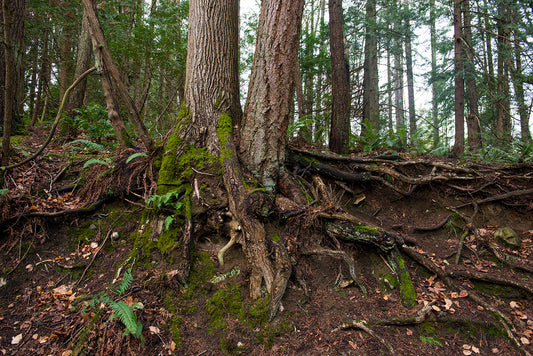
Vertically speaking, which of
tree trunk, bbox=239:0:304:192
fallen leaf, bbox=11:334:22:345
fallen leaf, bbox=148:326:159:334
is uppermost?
tree trunk, bbox=239:0:304:192

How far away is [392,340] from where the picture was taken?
9.14 feet

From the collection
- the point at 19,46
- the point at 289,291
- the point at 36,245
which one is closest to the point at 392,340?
the point at 289,291

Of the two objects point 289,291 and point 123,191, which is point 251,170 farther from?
Answer: point 123,191

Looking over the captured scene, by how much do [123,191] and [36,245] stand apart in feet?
4.24

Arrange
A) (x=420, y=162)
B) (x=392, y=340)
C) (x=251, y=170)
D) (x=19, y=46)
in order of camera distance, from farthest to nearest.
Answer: (x=19, y=46) → (x=420, y=162) → (x=251, y=170) → (x=392, y=340)

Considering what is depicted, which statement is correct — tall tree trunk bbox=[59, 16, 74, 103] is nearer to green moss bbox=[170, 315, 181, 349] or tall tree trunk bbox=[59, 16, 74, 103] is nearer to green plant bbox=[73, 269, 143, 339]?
green plant bbox=[73, 269, 143, 339]

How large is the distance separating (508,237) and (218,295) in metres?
4.77

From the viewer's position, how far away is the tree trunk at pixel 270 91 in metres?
3.69

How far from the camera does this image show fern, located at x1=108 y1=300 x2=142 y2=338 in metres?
2.37

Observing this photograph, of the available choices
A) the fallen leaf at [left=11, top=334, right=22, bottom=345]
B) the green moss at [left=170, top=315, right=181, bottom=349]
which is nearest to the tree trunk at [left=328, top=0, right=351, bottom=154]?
the green moss at [left=170, top=315, right=181, bottom=349]

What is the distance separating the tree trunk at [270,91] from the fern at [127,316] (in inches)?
90.3

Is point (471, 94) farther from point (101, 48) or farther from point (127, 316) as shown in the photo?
point (127, 316)

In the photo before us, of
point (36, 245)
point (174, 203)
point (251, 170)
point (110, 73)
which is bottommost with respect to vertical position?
point (36, 245)

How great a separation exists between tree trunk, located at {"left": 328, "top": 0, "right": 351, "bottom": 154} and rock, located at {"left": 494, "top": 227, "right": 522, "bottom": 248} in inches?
135
